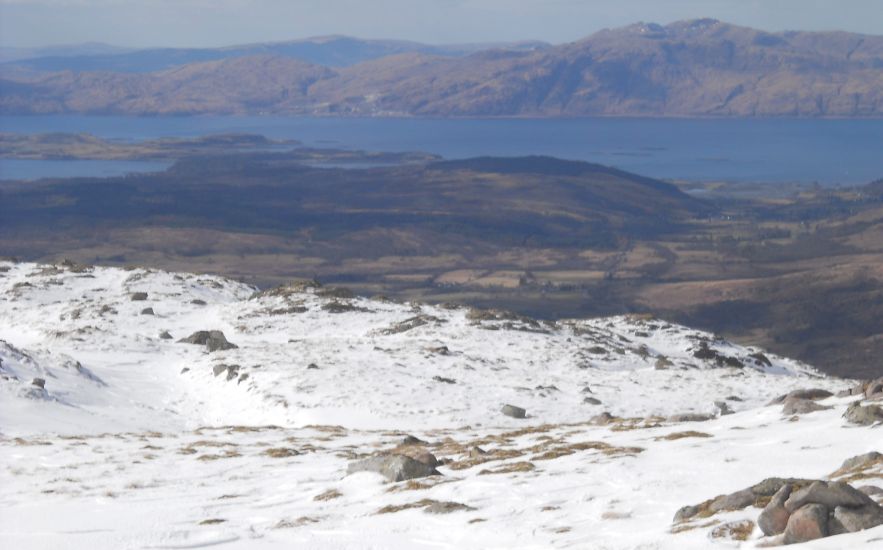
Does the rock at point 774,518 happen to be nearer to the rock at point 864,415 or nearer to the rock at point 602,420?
the rock at point 864,415

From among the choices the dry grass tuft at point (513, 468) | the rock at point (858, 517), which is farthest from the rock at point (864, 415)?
the rock at point (858, 517)

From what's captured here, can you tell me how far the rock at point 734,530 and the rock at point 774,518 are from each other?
0.65ft

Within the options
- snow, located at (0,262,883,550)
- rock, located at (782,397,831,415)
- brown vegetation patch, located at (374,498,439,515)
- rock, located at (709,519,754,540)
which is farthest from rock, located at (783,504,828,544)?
rock, located at (782,397,831,415)

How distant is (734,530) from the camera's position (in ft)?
39.3

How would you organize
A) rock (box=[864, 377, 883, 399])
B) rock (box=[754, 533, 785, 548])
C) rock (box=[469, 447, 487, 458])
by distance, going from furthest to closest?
rock (box=[864, 377, 883, 399]) → rock (box=[469, 447, 487, 458]) → rock (box=[754, 533, 785, 548])

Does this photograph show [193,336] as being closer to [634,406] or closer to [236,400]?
[236,400]

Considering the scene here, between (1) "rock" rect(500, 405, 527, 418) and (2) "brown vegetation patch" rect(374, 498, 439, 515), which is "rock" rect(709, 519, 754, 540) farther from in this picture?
(1) "rock" rect(500, 405, 527, 418)

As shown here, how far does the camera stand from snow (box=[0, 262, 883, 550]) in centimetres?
1457

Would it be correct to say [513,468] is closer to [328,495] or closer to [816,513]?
[328,495]

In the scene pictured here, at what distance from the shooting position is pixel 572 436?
22656 mm

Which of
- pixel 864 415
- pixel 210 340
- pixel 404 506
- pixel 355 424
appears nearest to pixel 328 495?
pixel 404 506

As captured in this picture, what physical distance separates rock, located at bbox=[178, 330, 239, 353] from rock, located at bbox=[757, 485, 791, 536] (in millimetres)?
31006

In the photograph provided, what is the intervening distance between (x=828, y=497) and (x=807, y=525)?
44cm

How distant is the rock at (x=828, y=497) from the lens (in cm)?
1138
